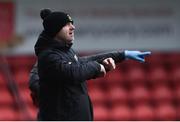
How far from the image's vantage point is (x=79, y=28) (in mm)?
3783

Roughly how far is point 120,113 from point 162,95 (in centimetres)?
32

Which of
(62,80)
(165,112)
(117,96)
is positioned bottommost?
(165,112)

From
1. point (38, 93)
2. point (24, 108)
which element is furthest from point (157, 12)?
point (38, 93)

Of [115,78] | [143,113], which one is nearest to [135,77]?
[115,78]

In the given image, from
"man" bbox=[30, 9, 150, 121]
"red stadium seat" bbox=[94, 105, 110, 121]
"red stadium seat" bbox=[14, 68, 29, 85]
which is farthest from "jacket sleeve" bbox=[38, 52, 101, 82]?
"red stadium seat" bbox=[14, 68, 29, 85]

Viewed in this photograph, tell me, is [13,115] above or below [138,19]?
below

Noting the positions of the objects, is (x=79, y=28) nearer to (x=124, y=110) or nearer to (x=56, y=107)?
(x=124, y=110)

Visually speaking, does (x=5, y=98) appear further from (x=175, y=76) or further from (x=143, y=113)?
(x=175, y=76)

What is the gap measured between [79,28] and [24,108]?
0.63 metres

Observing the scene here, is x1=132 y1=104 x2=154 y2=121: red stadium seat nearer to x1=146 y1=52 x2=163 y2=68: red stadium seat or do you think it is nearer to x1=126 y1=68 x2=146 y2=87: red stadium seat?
x1=126 y1=68 x2=146 y2=87: red stadium seat

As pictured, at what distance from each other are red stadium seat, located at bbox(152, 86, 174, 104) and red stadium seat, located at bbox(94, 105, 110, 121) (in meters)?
0.34

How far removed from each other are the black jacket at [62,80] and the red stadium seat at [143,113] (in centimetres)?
193

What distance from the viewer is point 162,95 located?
153 inches

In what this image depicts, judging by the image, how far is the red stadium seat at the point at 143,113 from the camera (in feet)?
12.5
